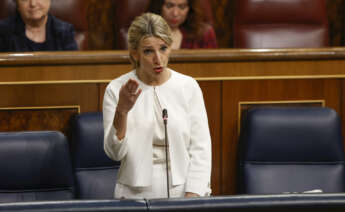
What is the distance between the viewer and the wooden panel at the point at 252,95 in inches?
51.6

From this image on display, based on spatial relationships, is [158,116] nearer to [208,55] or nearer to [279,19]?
[208,55]

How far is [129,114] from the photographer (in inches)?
35.8

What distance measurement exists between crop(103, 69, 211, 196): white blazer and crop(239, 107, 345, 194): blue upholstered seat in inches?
12.5

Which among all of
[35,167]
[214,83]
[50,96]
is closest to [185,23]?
[214,83]

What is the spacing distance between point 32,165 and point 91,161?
0.14 metres

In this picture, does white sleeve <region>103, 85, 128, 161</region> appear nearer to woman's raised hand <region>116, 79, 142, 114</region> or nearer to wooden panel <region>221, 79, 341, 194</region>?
woman's raised hand <region>116, 79, 142, 114</region>

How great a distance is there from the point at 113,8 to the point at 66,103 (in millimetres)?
667

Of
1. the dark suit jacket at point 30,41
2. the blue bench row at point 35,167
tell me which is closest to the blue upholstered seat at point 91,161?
the blue bench row at point 35,167

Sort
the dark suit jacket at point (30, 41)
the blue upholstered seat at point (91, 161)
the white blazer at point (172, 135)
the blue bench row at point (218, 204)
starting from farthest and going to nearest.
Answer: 1. the dark suit jacket at point (30, 41)
2. the blue upholstered seat at point (91, 161)
3. the white blazer at point (172, 135)
4. the blue bench row at point (218, 204)

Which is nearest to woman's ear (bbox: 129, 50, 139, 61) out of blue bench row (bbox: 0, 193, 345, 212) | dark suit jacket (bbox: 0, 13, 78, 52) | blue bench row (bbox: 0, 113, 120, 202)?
blue bench row (bbox: 0, 113, 120, 202)

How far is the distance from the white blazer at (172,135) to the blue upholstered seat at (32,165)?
0.18 metres

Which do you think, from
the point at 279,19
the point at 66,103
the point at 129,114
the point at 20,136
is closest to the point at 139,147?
the point at 129,114

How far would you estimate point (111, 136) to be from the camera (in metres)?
0.87

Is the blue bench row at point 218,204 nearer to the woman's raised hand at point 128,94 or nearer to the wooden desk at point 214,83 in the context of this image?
the woman's raised hand at point 128,94
